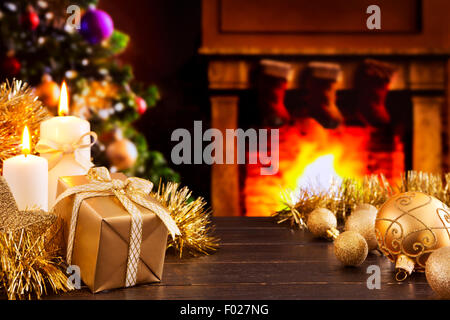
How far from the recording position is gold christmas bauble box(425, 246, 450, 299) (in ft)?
2.18

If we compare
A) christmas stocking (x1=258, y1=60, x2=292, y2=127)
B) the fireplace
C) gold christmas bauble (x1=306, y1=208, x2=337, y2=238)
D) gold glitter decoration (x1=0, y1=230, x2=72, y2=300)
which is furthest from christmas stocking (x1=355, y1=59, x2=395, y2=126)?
gold glitter decoration (x1=0, y1=230, x2=72, y2=300)

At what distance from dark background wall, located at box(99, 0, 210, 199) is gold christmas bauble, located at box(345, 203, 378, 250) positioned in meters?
2.33

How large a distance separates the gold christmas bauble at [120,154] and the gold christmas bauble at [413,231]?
197 cm

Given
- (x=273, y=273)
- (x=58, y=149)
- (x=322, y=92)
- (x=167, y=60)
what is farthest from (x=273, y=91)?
(x=273, y=273)

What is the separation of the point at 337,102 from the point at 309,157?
0.34 metres

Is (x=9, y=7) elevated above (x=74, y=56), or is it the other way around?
(x=9, y=7)

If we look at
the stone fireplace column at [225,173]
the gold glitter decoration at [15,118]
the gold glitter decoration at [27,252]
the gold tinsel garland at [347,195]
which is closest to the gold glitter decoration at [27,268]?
the gold glitter decoration at [27,252]

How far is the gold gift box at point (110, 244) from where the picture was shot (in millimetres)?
708

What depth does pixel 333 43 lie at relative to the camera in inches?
118

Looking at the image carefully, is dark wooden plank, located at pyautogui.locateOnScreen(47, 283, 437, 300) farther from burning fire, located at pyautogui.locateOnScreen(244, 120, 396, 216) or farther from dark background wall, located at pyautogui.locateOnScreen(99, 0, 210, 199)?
dark background wall, located at pyautogui.locateOnScreen(99, 0, 210, 199)

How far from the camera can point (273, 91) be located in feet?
9.73

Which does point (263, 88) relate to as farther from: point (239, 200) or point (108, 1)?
point (108, 1)

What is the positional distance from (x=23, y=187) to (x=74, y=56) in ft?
6.15
